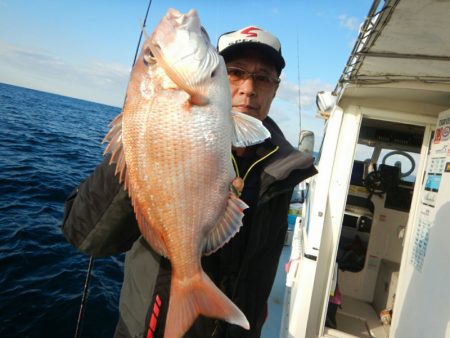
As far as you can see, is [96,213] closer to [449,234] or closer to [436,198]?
[449,234]

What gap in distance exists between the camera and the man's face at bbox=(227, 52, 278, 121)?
6.21 ft

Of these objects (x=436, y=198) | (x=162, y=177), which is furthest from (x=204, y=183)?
(x=436, y=198)

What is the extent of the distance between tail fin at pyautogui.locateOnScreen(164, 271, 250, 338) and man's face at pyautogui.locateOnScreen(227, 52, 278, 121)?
3.40 feet

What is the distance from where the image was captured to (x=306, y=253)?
417cm

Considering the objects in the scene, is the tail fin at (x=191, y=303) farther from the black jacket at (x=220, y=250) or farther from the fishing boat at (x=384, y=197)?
the fishing boat at (x=384, y=197)

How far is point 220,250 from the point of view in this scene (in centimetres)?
180

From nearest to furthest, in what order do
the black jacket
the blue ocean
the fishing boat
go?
the black jacket, the fishing boat, the blue ocean

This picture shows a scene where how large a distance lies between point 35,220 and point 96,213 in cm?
695

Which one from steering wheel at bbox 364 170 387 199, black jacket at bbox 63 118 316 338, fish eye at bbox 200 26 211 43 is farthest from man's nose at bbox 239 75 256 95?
steering wheel at bbox 364 170 387 199

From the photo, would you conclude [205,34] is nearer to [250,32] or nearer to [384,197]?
[250,32]

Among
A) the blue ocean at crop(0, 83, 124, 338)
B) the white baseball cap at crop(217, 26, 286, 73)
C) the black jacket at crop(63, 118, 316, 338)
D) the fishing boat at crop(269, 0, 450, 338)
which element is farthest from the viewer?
the blue ocean at crop(0, 83, 124, 338)

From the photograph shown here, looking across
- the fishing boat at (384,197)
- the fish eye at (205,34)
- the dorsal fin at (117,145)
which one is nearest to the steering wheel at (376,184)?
the fishing boat at (384,197)

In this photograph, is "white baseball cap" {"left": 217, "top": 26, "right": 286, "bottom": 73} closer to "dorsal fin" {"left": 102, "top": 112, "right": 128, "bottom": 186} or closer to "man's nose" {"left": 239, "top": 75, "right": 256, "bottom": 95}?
"man's nose" {"left": 239, "top": 75, "right": 256, "bottom": 95}

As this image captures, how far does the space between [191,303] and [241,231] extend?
611 mm
